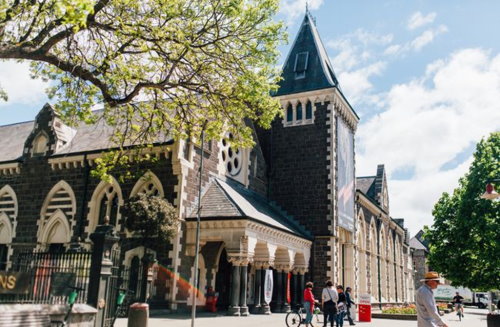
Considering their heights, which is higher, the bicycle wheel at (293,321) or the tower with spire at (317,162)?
the tower with spire at (317,162)

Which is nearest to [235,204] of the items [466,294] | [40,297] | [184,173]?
[184,173]

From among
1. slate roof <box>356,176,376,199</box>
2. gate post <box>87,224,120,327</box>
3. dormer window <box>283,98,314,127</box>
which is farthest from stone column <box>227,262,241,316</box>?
slate roof <box>356,176,376,199</box>

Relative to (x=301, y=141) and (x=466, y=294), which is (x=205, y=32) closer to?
(x=301, y=141)

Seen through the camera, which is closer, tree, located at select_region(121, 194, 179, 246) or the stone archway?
tree, located at select_region(121, 194, 179, 246)

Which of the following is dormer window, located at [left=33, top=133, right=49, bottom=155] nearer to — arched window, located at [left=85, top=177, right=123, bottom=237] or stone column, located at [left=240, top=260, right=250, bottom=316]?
arched window, located at [left=85, top=177, right=123, bottom=237]

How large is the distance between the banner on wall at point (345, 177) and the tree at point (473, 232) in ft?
25.2

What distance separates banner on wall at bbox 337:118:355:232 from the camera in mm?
28922

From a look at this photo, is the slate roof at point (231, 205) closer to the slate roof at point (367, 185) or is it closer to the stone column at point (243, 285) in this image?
the stone column at point (243, 285)

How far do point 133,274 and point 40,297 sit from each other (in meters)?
10.2

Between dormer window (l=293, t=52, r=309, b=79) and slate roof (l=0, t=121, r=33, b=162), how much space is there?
726 inches

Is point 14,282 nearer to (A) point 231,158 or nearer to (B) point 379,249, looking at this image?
(A) point 231,158

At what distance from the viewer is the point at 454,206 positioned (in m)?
34.6

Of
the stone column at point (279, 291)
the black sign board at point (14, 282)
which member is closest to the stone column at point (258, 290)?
the stone column at point (279, 291)

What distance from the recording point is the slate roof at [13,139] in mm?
28109
